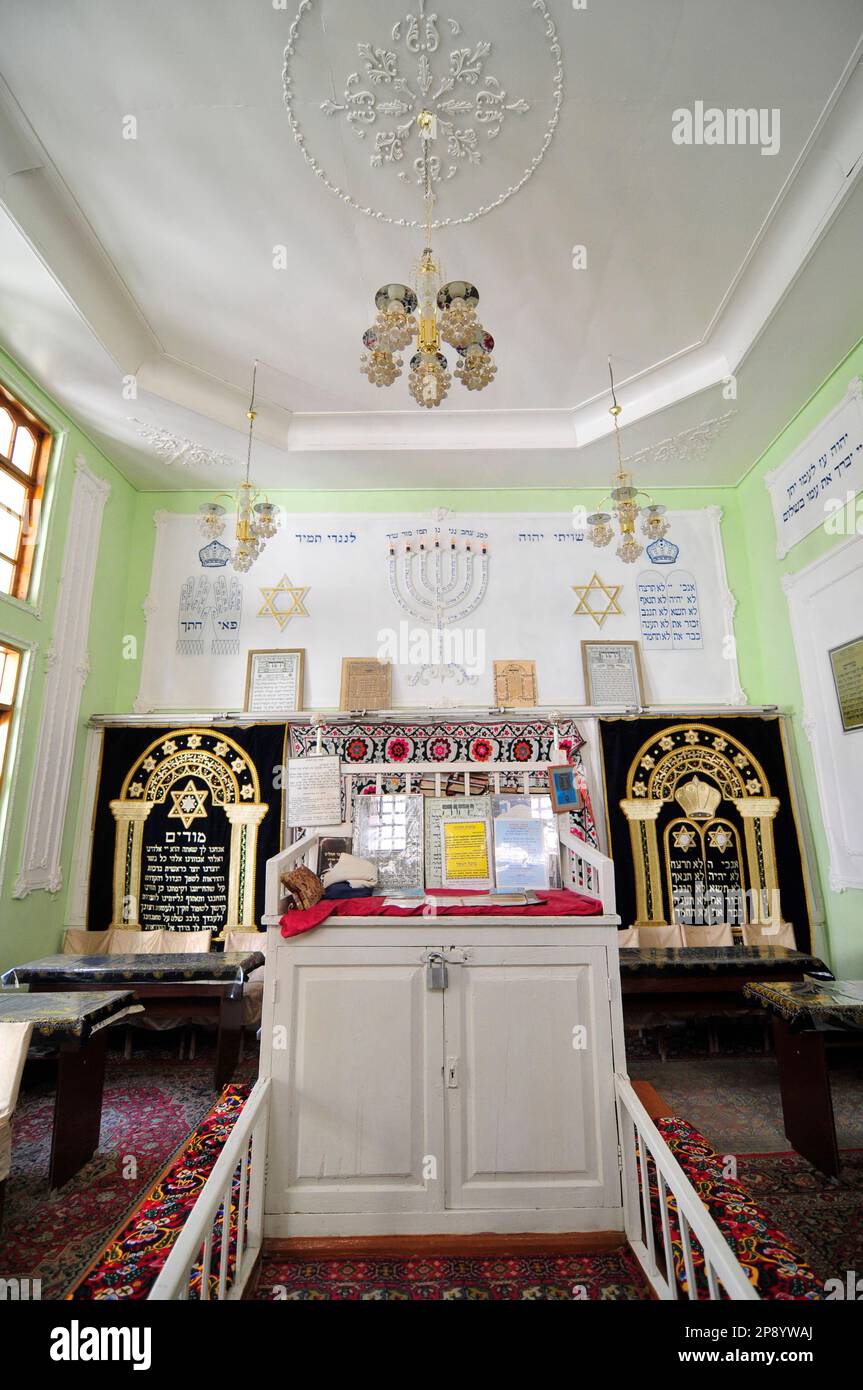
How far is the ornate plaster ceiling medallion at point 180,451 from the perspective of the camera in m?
5.19

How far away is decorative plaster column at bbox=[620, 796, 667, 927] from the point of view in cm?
492

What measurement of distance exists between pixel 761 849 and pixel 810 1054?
2.20m

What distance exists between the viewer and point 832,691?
4.61 metres

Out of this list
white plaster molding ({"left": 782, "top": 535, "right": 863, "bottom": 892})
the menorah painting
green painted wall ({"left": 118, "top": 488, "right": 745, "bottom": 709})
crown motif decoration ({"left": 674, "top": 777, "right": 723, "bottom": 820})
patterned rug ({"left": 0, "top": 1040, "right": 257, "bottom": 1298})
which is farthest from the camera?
green painted wall ({"left": 118, "top": 488, "right": 745, "bottom": 709})

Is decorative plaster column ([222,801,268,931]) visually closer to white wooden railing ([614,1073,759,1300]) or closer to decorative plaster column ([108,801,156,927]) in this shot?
decorative plaster column ([108,801,156,927])

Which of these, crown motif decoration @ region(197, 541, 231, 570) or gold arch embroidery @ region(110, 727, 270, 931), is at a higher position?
crown motif decoration @ region(197, 541, 231, 570)

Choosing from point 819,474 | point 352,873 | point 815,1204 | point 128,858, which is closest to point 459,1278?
point 815,1204

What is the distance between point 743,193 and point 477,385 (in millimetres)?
2365

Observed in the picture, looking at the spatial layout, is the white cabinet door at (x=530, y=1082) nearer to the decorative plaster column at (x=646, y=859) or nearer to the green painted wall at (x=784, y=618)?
the decorative plaster column at (x=646, y=859)

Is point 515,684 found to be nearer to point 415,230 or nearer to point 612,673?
point 612,673

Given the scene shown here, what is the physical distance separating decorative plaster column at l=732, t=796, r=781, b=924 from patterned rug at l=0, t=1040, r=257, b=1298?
3.80 meters

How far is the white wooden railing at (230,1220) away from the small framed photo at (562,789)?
2.40 m

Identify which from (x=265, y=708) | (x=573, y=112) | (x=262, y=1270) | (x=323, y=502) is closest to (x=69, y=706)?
(x=265, y=708)

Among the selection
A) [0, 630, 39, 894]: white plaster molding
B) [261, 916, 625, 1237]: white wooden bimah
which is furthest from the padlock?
[0, 630, 39, 894]: white plaster molding
